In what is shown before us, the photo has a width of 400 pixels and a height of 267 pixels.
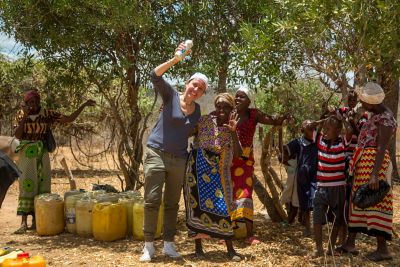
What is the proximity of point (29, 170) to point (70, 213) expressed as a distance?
0.78 m

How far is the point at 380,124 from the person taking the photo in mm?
4664

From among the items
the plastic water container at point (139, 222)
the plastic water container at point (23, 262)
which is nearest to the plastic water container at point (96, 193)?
the plastic water container at point (139, 222)

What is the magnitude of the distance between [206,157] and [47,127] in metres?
2.40

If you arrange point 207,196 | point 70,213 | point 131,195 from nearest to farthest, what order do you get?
1. point 207,196
2. point 70,213
3. point 131,195

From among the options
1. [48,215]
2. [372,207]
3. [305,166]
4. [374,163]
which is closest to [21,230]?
[48,215]

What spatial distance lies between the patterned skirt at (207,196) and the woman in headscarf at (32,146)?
6.41 ft

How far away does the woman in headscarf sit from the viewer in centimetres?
627

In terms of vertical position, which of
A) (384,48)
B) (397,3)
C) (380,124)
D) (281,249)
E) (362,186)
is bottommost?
(281,249)

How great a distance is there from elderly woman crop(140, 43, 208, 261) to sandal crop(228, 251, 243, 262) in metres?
0.50

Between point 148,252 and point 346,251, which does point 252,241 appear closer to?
point 346,251

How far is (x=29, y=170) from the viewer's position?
20.8 feet

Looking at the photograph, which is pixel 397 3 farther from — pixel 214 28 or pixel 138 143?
pixel 138 143

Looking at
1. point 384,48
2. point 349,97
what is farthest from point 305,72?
point 384,48

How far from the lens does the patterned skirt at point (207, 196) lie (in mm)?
4969
